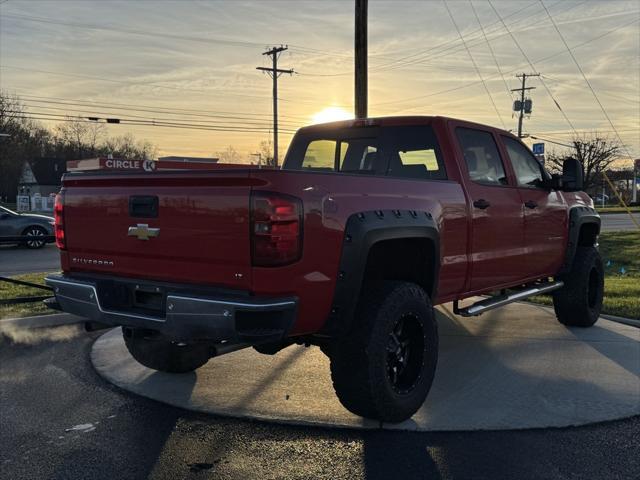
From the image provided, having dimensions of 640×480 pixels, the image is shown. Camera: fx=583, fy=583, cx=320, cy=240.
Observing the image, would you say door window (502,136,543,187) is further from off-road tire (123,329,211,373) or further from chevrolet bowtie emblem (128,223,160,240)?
chevrolet bowtie emblem (128,223,160,240)

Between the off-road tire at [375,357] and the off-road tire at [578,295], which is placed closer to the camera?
the off-road tire at [375,357]

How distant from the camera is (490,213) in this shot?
4660 millimetres

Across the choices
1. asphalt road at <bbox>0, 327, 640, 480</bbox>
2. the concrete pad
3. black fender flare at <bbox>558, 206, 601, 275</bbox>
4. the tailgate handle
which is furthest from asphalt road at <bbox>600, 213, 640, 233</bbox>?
the tailgate handle

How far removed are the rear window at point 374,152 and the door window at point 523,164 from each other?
41.4 inches

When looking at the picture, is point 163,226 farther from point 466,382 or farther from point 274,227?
point 466,382

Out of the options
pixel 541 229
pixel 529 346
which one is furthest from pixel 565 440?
pixel 541 229

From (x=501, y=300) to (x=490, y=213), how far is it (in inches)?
33.3

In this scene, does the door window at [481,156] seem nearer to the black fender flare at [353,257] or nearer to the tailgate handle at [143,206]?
the black fender flare at [353,257]

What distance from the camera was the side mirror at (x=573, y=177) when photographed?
5.72m

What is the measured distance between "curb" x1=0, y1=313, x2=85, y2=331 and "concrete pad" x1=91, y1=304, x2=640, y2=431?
0.71 metres

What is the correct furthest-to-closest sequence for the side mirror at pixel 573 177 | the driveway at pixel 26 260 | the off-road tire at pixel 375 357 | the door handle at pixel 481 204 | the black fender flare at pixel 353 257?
the driveway at pixel 26 260
the side mirror at pixel 573 177
the door handle at pixel 481 204
the off-road tire at pixel 375 357
the black fender flare at pixel 353 257

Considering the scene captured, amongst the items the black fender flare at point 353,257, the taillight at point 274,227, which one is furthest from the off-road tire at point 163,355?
the taillight at point 274,227

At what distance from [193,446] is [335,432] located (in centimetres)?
87

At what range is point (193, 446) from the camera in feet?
11.3
